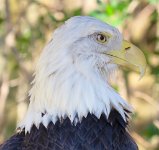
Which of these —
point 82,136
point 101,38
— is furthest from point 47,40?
point 82,136

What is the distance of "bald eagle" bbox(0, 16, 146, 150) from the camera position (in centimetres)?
427

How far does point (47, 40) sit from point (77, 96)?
2.75 m

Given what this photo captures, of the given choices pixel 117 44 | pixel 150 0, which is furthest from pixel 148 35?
pixel 117 44

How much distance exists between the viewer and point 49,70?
14.2ft

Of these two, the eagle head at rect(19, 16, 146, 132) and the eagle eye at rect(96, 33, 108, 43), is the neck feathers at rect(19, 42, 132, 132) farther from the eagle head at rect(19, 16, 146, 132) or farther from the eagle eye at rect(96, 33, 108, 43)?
the eagle eye at rect(96, 33, 108, 43)

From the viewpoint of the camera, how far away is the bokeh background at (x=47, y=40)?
6.72 m

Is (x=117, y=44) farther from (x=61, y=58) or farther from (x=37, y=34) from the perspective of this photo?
(x=37, y=34)

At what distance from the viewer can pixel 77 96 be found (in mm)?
4355

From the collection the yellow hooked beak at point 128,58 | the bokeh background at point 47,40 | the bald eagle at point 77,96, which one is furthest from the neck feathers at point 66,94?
the bokeh background at point 47,40

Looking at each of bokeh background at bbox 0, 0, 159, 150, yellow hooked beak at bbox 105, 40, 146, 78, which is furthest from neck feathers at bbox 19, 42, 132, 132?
bokeh background at bbox 0, 0, 159, 150

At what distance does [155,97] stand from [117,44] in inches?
135

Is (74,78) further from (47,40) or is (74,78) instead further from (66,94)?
(47,40)

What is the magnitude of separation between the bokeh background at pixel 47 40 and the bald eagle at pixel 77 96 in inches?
63.5

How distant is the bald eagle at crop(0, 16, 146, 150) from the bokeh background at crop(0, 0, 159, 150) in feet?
5.29
